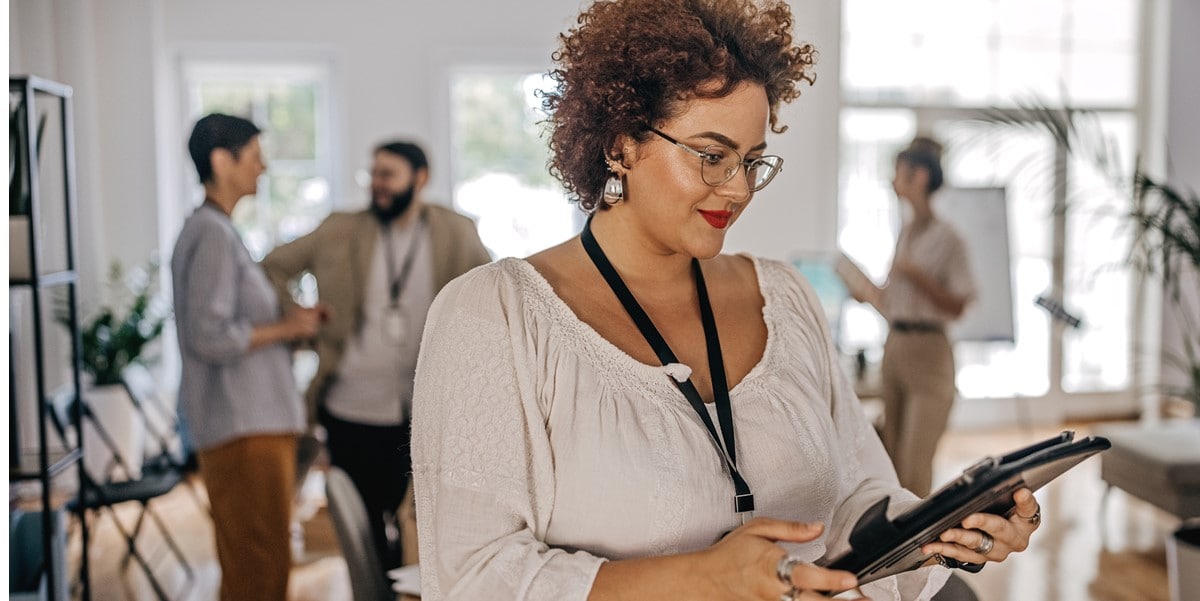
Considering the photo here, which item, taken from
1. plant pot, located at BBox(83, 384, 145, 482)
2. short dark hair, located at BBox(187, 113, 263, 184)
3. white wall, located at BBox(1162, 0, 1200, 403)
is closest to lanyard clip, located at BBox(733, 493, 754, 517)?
short dark hair, located at BBox(187, 113, 263, 184)

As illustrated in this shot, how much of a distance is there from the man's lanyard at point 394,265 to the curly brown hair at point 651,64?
5.48 feet

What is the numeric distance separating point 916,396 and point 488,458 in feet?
9.26

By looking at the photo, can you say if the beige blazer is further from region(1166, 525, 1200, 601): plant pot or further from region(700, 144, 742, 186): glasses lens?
region(1166, 525, 1200, 601): plant pot

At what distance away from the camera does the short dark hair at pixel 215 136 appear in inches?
78.2

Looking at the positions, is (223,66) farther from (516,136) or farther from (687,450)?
(687,450)

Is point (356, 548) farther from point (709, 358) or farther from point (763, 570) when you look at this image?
point (763, 570)

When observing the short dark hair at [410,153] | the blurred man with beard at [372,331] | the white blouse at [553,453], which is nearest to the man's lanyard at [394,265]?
the blurred man with beard at [372,331]

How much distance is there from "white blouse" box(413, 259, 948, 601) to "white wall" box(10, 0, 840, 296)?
5.55 ft

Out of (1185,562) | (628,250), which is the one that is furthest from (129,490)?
(1185,562)

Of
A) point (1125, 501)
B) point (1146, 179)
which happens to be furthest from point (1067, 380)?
point (1146, 179)

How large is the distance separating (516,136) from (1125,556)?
3.84 m

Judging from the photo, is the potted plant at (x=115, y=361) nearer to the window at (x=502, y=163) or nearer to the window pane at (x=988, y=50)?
the window at (x=502, y=163)

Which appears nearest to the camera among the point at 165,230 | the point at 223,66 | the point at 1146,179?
the point at 1146,179

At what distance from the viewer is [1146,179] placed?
323cm
